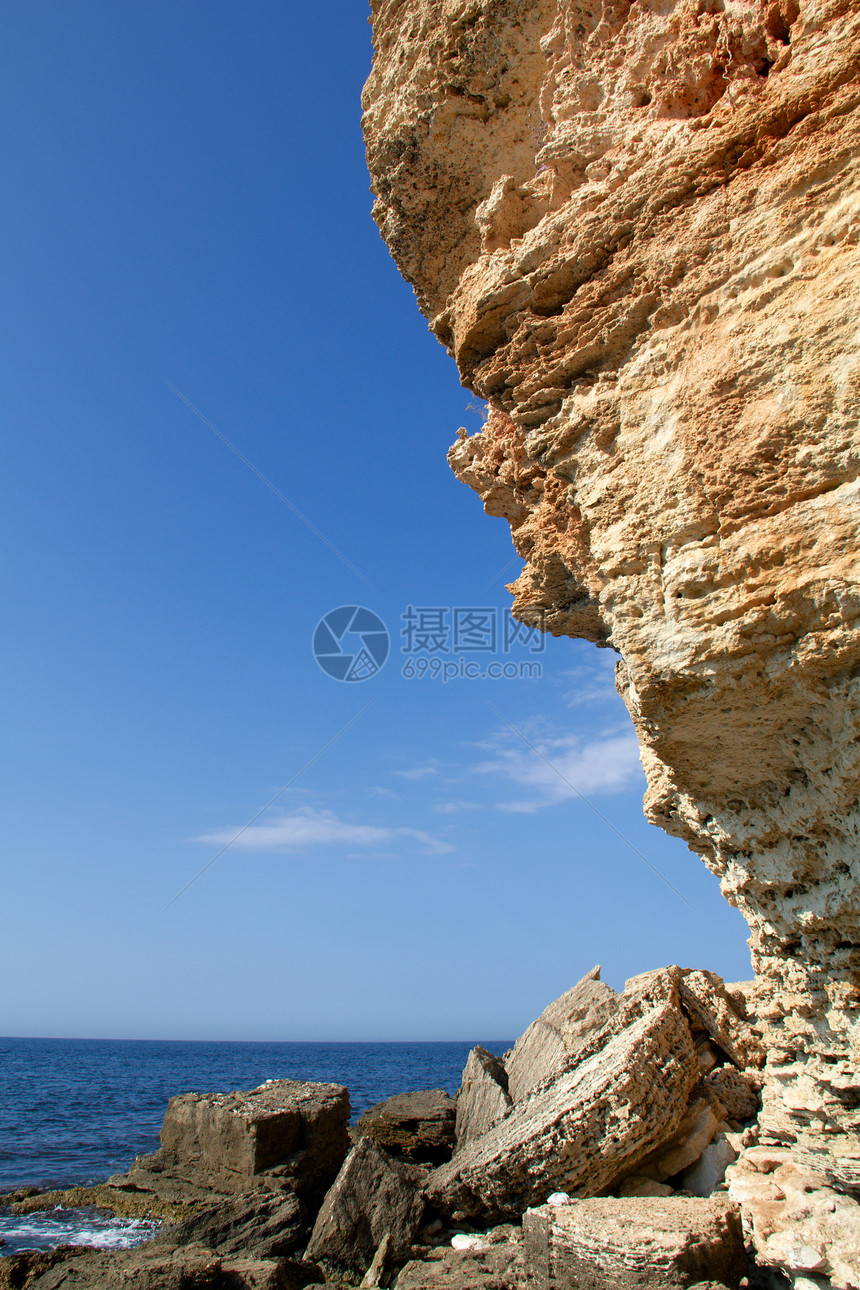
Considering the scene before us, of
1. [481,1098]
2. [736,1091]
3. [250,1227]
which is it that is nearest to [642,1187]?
[736,1091]

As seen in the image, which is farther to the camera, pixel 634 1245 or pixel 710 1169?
pixel 710 1169

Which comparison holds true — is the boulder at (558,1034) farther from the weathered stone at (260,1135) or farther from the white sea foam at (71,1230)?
the white sea foam at (71,1230)

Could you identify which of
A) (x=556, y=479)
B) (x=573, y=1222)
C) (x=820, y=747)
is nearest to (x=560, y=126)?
(x=556, y=479)

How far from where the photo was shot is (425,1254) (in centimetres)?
602

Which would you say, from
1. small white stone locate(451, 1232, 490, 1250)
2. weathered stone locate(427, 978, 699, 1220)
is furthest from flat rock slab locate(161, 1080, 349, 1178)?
small white stone locate(451, 1232, 490, 1250)

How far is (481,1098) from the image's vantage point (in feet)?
27.0

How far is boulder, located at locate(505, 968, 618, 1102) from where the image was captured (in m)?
7.31

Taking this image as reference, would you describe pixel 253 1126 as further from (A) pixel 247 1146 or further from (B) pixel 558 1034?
(B) pixel 558 1034

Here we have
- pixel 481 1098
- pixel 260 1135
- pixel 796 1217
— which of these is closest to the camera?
pixel 796 1217

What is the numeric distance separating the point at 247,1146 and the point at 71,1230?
2.92 metres

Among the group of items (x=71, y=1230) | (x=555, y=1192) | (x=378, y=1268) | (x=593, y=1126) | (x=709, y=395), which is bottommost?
(x=71, y=1230)

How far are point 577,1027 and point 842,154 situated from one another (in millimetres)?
7852

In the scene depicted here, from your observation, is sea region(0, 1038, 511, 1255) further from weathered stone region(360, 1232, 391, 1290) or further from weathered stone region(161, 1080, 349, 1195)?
weathered stone region(360, 1232, 391, 1290)

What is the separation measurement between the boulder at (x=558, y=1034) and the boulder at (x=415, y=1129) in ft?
6.01
